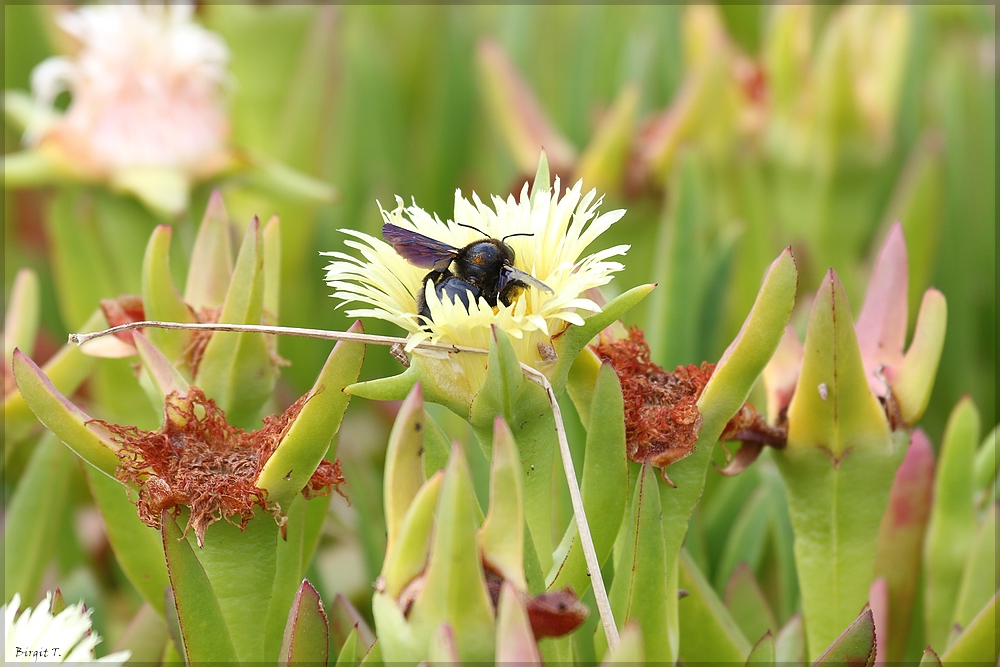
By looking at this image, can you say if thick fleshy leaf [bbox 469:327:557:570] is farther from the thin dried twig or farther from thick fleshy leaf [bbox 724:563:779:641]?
thick fleshy leaf [bbox 724:563:779:641]

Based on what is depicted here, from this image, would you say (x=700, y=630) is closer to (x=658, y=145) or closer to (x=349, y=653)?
(x=349, y=653)

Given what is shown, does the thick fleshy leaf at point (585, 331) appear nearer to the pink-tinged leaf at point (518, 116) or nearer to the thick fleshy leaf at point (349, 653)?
the thick fleshy leaf at point (349, 653)

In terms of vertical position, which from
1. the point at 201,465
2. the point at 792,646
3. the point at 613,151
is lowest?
the point at 792,646

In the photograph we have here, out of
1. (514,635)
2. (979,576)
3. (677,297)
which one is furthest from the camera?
(677,297)

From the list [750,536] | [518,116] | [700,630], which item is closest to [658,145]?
[518,116]

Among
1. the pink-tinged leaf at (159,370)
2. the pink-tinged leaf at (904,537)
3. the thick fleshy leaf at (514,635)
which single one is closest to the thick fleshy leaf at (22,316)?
the pink-tinged leaf at (159,370)

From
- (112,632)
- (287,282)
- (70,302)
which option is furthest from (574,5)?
(112,632)

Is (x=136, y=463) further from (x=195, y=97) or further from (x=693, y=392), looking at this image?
(x=195, y=97)
